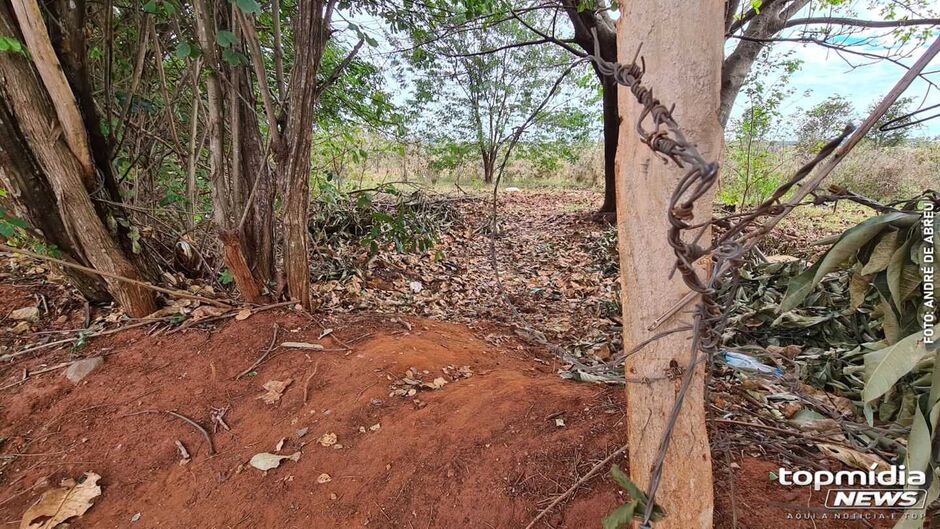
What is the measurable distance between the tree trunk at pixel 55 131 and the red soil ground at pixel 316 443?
1.76 ft

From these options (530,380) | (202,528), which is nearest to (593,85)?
(530,380)

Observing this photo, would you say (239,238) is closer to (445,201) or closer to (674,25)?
(674,25)

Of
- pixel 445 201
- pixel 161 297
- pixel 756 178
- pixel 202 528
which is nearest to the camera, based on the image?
pixel 202 528

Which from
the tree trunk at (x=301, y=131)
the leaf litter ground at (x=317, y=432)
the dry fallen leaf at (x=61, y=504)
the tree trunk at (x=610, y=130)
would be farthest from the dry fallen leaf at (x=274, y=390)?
the tree trunk at (x=610, y=130)

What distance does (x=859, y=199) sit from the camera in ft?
2.74

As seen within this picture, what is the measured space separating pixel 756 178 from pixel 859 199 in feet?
21.4

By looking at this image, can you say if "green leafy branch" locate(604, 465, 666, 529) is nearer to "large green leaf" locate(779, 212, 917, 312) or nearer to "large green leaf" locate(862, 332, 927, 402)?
"large green leaf" locate(862, 332, 927, 402)

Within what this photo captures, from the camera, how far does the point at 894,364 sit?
35.1 inches

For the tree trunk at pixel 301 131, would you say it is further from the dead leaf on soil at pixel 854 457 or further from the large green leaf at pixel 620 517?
the dead leaf on soil at pixel 854 457

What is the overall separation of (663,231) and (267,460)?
166 centimetres

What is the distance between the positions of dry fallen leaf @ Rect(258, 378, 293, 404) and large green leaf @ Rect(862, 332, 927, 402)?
6.92ft

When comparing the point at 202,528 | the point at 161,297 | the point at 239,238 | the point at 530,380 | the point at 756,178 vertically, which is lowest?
the point at 202,528

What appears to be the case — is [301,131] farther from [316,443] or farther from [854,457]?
[854,457]

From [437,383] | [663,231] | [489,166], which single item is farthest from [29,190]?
[489,166]
